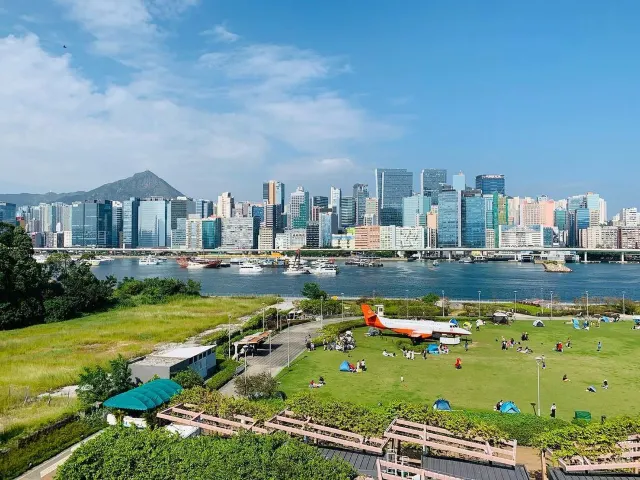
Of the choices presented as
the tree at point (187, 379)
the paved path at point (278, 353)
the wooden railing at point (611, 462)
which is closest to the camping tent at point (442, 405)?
the wooden railing at point (611, 462)

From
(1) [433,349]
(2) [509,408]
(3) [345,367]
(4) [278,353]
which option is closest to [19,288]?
(4) [278,353]

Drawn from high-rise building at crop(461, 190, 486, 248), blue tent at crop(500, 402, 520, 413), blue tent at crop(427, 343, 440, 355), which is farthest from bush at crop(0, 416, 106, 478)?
high-rise building at crop(461, 190, 486, 248)

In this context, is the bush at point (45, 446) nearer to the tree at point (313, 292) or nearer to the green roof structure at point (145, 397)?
the green roof structure at point (145, 397)

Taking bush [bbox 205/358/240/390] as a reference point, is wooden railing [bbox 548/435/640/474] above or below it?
above

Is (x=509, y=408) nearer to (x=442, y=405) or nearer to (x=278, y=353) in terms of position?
(x=442, y=405)

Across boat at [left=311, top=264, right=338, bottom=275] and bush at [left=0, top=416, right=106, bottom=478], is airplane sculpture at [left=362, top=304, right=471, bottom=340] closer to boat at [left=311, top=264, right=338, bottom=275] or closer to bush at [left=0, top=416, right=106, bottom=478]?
bush at [left=0, top=416, right=106, bottom=478]

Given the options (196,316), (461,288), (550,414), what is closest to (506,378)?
(550,414)

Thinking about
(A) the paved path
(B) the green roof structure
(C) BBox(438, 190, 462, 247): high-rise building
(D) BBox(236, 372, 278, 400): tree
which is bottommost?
(A) the paved path
